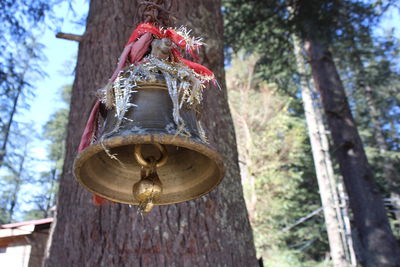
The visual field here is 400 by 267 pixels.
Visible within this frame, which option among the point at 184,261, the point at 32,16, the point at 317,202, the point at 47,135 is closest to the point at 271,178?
the point at 317,202

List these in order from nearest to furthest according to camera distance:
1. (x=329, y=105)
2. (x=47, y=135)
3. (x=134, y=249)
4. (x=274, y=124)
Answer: (x=134, y=249), (x=329, y=105), (x=274, y=124), (x=47, y=135)

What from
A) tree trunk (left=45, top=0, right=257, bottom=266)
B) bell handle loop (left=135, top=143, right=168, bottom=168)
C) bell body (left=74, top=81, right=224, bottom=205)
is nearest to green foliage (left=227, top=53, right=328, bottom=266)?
tree trunk (left=45, top=0, right=257, bottom=266)

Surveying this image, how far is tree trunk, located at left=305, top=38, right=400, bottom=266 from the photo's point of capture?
696 cm

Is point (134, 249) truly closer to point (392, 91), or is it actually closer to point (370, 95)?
point (370, 95)

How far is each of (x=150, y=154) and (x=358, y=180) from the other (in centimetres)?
686

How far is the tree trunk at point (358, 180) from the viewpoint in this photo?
274 inches

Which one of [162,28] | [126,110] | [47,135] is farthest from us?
[47,135]

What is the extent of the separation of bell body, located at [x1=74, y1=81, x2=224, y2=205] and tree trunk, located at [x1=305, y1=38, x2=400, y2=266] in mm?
6607

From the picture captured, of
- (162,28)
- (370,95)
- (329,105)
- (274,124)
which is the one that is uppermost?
(370,95)

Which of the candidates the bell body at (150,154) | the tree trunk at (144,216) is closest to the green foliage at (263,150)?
the tree trunk at (144,216)

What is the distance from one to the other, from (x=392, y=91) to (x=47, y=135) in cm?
2489

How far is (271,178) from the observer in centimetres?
1688

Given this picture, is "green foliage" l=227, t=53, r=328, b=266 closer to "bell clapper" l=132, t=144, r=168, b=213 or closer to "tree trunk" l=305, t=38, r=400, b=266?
"tree trunk" l=305, t=38, r=400, b=266

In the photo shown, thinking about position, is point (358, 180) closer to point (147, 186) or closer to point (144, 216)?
point (144, 216)
